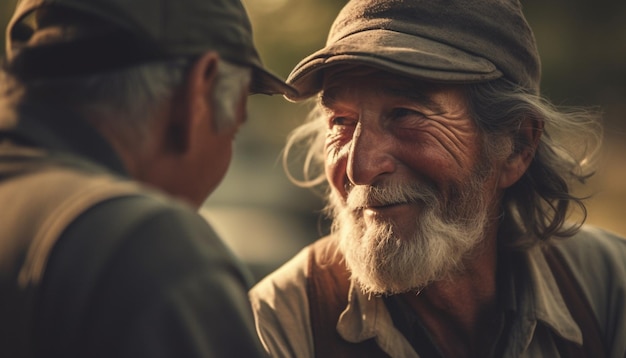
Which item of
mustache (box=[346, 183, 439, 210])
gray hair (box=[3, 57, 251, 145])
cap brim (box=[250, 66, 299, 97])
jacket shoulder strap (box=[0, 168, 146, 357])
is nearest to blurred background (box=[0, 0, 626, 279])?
mustache (box=[346, 183, 439, 210])

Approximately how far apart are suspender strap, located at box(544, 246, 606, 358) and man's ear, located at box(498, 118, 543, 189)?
37 centimetres

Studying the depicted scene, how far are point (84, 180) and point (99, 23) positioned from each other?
42 cm

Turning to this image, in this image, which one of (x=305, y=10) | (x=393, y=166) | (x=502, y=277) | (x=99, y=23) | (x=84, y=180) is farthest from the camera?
(x=305, y=10)

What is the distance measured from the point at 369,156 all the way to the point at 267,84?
2.47 ft

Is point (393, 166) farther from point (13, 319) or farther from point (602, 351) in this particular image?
point (13, 319)

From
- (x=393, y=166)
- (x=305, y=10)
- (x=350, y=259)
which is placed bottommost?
(x=305, y=10)

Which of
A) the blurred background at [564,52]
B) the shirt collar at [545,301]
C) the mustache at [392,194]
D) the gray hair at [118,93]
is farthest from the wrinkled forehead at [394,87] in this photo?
the blurred background at [564,52]

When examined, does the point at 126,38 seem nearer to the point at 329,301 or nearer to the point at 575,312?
the point at 329,301

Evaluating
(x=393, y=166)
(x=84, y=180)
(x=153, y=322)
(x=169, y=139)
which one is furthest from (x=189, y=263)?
(x=393, y=166)

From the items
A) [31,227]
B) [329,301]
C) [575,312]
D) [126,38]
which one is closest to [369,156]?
[329,301]

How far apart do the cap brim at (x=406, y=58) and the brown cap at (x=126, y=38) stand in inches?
36.1

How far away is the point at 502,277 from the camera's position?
3.39 meters

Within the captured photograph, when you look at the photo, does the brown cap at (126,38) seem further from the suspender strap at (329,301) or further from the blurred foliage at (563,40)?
the blurred foliage at (563,40)

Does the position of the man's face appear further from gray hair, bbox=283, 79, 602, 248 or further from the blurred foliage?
the blurred foliage
